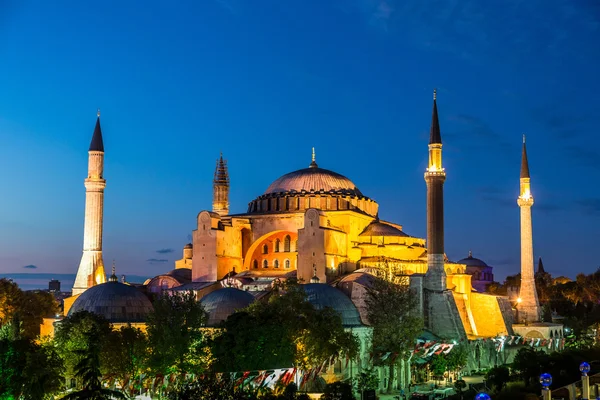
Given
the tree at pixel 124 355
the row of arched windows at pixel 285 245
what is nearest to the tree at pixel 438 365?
the row of arched windows at pixel 285 245

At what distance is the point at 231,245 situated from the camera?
47.9 m

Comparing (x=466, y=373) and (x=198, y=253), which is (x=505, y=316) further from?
(x=198, y=253)

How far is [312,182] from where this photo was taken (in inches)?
1996

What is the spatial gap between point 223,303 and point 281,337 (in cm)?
785

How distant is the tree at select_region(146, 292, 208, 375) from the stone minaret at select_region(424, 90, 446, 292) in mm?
16282

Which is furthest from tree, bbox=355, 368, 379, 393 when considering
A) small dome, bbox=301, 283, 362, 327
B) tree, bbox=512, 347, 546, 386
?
tree, bbox=512, 347, 546, 386

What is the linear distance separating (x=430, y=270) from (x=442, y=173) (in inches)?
214

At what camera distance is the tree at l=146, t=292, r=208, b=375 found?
28547mm

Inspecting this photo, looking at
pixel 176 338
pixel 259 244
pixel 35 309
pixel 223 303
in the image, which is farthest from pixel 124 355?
pixel 35 309

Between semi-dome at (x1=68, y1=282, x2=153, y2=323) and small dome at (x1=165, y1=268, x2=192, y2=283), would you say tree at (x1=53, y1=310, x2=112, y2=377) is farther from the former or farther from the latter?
small dome at (x1=165, y1=268, x2=192, y2=283)

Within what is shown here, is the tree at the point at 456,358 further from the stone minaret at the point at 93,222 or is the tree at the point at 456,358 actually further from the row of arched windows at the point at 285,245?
the stone minaret at the point at 93,222

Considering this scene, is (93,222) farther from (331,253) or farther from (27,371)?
(27,371)

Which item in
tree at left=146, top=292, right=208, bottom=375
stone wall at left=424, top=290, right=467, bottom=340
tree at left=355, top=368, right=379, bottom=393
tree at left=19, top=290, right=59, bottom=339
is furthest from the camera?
tree at left=19, top=290, right=59, bottom=339

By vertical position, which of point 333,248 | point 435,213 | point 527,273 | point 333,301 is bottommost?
point 333,301
